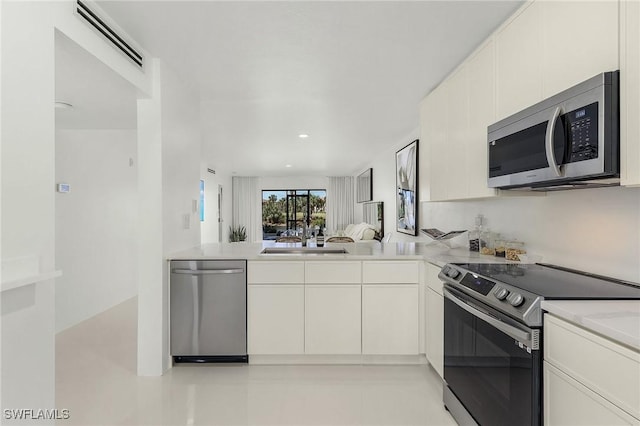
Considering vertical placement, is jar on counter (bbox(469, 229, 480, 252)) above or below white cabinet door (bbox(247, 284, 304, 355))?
above

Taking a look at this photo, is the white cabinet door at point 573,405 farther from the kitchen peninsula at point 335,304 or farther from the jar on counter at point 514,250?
the kitchen peninsula at point 335,304

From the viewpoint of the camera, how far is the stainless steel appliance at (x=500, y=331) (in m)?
1.31

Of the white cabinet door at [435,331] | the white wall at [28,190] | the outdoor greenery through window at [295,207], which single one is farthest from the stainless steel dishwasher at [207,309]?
the outdoor greenery through window at [295,207]

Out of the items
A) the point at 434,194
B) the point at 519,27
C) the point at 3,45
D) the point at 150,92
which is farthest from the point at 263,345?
the point at 519,27

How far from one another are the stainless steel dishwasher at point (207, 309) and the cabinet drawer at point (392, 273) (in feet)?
3.30

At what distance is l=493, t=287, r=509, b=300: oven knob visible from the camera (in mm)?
1453

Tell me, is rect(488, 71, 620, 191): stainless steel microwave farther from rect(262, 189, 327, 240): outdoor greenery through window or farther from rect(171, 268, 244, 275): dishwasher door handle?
rect(262, 189, 327, 240): outdoor greenery through window

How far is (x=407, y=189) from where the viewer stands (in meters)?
4.84

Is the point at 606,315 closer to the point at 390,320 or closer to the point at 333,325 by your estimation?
the point at 390,320

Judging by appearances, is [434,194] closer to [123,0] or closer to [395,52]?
[395,52]

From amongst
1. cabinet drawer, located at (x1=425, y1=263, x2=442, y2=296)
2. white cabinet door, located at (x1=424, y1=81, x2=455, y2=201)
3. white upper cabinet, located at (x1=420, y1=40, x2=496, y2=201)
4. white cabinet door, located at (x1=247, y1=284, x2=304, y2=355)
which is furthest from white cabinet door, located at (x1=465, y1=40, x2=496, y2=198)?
white cabinet door, located at (x1=247, y1=284, x2=304, y2=355)

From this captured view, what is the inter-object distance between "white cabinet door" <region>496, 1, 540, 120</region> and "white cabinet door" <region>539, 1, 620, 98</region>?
0.05 meters

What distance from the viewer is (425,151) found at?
10.3 feet

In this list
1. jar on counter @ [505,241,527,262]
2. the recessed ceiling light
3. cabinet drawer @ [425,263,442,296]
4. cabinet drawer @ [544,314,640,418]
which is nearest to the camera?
cabinet drawer @ [544,314,640,418]
